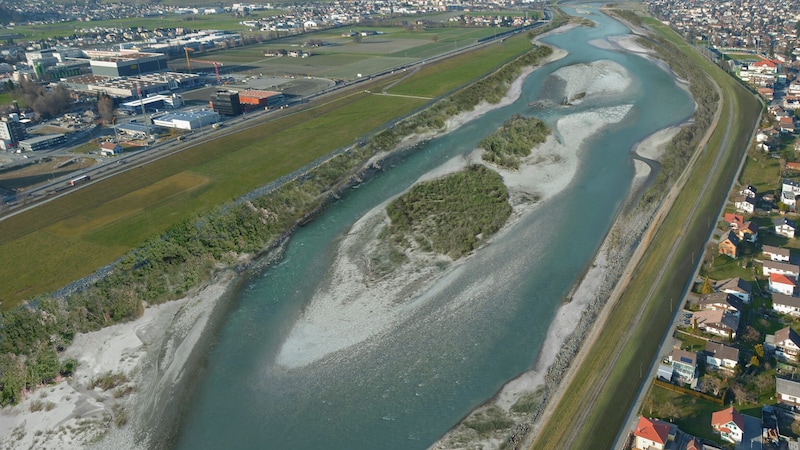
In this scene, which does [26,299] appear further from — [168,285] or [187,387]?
Result: [187,387]

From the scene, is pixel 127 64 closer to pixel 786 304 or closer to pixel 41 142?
pixel 41 142

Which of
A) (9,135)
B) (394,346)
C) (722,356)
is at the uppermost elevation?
(9,135)

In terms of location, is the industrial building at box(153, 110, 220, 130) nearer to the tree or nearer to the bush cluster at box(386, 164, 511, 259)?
the bush cluster at box(386, 164, 511, 259)

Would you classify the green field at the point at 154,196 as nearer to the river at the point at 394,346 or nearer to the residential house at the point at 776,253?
the river at the point at 394,346

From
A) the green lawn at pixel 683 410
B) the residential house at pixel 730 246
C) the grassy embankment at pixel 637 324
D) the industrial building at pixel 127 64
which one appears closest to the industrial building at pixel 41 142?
the industrial building at pixel 127 64

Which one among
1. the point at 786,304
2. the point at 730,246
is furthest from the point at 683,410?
the point at 730,246

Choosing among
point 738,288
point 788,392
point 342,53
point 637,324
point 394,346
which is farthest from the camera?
point 342,53

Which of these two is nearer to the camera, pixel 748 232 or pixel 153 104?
pixel 748 232
